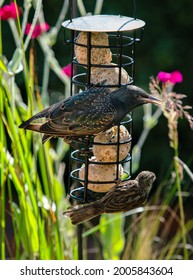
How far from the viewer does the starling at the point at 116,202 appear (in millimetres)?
2613

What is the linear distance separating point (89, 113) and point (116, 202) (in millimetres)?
344

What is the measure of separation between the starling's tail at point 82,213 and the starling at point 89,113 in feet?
0.91

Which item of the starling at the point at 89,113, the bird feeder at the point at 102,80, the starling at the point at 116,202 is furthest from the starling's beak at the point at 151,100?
the starling at the point at 116,202

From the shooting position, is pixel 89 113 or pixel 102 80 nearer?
pixel 89 113

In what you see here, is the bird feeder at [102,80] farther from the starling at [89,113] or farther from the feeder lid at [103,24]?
the starling at [89,113]

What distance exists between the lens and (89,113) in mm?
2523

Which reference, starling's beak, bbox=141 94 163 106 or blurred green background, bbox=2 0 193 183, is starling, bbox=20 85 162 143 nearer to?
starling's beak, bbox=141 94 163 106

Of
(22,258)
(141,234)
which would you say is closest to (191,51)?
(141,234)

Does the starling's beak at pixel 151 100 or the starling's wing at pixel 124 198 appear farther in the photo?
the starling's wing at pixel 124 198

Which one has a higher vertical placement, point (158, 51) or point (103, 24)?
point (103, 24)

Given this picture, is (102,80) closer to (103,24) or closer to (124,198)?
(103,24)

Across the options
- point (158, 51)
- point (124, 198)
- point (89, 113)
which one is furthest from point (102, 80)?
point (158, 51)

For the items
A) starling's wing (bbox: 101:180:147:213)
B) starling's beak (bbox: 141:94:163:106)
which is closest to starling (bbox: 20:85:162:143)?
starling's beak (bbox: 141:94:163:106)
